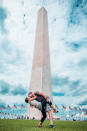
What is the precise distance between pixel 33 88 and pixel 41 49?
21.6 ft

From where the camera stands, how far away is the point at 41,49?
28.3 meters

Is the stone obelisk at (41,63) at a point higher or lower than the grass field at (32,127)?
higher

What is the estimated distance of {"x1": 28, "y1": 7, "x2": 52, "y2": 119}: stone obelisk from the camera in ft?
86.2

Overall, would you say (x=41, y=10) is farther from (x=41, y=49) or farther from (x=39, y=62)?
(x=39, y=62)

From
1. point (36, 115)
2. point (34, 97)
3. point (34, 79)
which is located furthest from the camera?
point (34, 79)

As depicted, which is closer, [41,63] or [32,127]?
[32,127]

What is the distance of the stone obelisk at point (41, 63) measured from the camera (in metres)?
26.3

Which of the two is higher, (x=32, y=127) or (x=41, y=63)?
(x=41, y=63)

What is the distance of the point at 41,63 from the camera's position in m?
27.5

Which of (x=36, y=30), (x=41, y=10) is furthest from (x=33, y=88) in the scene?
(x=41, y=10)

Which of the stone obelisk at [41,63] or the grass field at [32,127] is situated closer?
the grass field at [32,127]

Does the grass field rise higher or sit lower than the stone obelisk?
lower

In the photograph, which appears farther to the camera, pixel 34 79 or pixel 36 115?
pixel 34 79

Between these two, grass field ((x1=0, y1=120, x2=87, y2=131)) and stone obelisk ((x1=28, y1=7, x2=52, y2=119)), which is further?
stone obelisk ((x1=28, y1=7, x2=52, y2=119))
